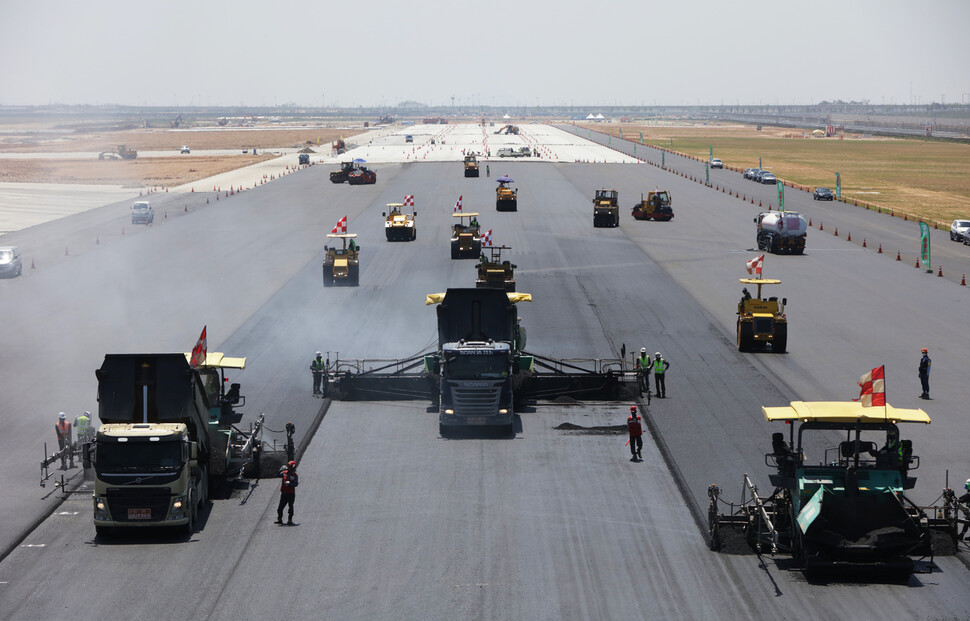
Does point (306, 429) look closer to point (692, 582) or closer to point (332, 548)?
point (332, 548)

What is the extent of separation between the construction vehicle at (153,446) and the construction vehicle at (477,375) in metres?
6.90

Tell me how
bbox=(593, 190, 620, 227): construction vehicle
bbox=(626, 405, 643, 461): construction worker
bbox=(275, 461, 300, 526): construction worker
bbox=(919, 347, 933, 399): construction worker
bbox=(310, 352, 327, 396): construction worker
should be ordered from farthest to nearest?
bbox=(593, 190, 620, 227): construction vehicle → bbox=(310, 352, 327, 396): construction worker → bbox=(919, 347, 933, 399): construction worker → bbox=(626, 405, 643, 461): construction worker → bbox=(275, 461, 300, 526): construction worker

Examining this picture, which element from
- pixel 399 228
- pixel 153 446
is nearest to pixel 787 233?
pixel 399 228

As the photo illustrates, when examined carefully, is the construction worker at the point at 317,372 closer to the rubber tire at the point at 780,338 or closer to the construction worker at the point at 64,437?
the construction worker at the point at 64,437

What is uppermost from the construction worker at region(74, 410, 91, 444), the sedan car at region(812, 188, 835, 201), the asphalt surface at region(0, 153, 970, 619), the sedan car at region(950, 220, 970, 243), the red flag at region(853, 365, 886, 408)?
the red flag at region(853, 365, 886, 408)

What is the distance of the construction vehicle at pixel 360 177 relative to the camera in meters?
116

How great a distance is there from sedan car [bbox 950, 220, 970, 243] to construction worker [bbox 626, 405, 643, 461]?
175ft

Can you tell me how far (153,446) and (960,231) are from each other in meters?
65.1

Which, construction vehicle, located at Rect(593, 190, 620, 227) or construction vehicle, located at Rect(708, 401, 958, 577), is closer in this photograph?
construction vehicle, located at Rect(708, 401, 958, 577)

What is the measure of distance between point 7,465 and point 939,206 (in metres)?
89.3

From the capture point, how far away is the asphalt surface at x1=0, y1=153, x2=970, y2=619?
20.5 meters

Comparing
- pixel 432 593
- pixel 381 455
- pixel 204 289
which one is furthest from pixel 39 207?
pixel 432 593

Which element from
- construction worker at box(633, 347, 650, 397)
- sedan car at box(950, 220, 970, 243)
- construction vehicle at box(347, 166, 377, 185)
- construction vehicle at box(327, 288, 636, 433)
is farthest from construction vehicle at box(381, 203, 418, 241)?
construction vehicle at box(347, 166, 377, 185)

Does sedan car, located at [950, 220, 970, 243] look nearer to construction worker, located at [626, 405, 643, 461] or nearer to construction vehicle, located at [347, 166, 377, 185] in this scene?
construction worker, located at [626, 405, 643, 461]
